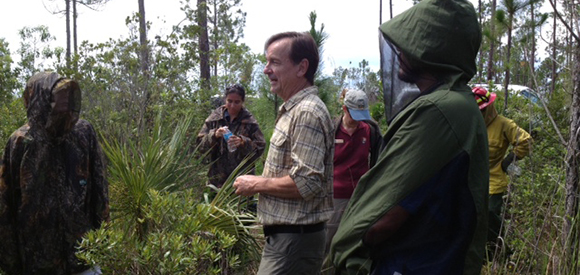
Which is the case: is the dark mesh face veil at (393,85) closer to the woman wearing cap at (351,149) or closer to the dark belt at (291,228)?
the dark belt at (291,228)

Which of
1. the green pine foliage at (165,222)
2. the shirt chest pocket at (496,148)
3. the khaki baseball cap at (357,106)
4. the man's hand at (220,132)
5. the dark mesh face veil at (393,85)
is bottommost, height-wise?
the green pine foliage at (165,222)

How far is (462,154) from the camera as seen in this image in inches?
64.6

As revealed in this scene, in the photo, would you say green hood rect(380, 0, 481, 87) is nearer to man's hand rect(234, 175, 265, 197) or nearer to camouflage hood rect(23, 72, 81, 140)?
man's hand rect(234, 175, 265, 197)

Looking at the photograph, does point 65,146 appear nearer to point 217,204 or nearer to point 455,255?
point 217,204

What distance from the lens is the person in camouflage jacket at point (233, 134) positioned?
5.31m

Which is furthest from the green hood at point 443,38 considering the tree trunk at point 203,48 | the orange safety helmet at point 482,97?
the tree trunk at point 203,48

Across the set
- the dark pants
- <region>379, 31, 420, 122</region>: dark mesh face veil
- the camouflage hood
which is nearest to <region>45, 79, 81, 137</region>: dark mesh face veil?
the camouflage hood

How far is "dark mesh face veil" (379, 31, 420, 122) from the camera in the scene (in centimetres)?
192

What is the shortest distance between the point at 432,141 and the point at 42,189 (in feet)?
7.10

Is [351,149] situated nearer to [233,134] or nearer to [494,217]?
[233,134]

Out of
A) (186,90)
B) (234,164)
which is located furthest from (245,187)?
(186,90)

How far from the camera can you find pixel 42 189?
2.95 metres

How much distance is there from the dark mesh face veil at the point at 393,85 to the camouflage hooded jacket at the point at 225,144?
3.30 m

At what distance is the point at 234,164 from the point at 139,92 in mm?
3080
